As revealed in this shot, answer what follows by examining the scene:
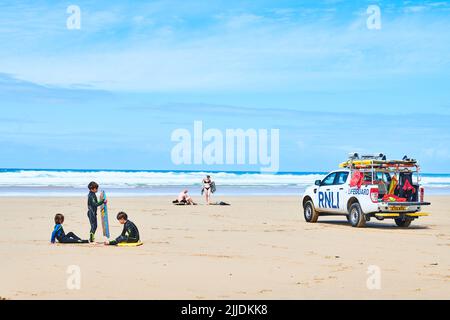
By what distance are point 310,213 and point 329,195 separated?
4.38ft

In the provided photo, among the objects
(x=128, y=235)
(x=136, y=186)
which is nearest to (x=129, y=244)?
(x=128, y=235)

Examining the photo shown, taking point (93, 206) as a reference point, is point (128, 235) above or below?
below

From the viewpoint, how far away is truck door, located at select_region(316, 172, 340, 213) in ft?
72.1

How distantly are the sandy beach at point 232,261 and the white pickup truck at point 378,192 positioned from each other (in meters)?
0.53

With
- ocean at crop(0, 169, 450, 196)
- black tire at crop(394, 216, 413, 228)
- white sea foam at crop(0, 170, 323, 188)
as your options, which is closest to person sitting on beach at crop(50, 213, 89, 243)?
black tire at crop(394, 216, 413, 228)

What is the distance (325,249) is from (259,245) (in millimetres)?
1563

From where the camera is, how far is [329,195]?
22.3m

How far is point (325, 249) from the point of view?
51.4 feet

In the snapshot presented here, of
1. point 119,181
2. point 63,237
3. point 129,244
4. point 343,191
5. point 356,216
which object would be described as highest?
→ point 119,181

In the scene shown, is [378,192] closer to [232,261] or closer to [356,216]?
[356,216]

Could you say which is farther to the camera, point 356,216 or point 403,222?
point 403,222
